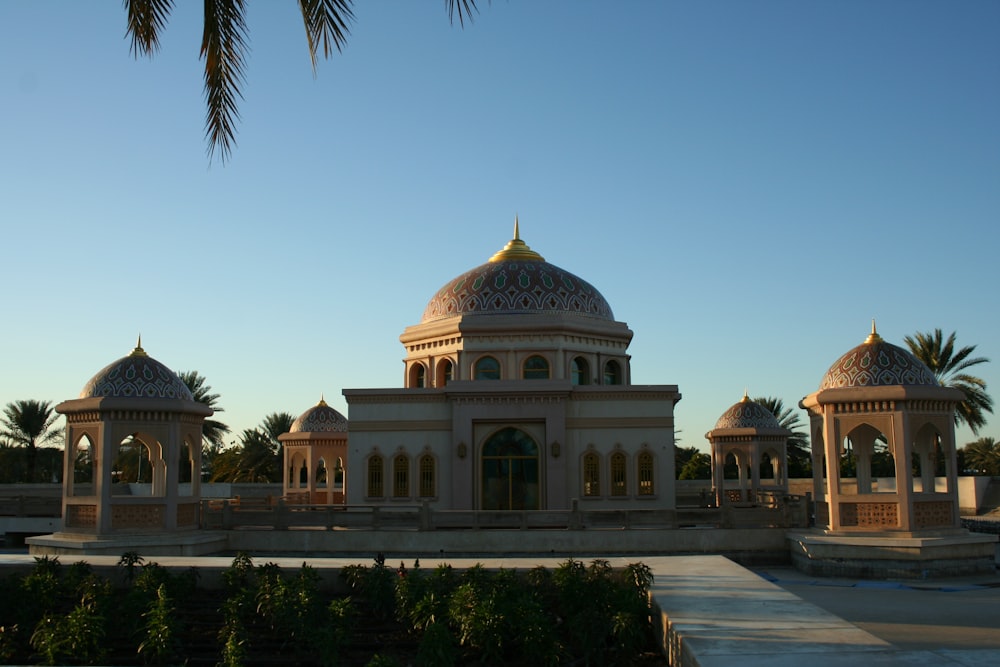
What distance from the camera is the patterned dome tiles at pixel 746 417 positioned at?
33938 mm

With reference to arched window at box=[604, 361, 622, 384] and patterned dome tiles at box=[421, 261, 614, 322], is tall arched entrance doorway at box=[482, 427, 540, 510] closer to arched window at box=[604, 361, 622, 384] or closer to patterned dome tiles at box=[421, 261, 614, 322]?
patterned dome tiles at box=[421, 261, 614, 322]

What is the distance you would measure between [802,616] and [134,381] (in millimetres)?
16981

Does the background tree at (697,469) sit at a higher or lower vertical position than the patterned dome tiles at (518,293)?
lower

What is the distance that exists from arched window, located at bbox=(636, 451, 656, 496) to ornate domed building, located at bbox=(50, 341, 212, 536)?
11.3m

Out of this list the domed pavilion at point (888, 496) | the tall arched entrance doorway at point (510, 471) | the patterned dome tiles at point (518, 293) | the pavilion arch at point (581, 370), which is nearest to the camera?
the domed pavilion at point (888, 496)

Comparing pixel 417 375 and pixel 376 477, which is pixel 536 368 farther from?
pixel 376 477

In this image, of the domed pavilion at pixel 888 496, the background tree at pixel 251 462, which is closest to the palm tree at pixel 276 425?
the background tree at pixel 251 462

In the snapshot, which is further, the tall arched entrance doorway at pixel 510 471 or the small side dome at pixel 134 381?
the tall arched entrance doorway at pixel 510 471

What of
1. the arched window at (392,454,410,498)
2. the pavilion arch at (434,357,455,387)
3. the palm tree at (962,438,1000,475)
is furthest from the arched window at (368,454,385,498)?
the palm tree at (962,438,1000,475)

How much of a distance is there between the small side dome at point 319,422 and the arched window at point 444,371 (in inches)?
202

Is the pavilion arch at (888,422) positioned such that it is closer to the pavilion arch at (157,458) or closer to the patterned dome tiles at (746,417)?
the patterned dome tiles at (746,417)

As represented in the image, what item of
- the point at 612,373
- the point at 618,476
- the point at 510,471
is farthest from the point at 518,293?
the point at 618,476

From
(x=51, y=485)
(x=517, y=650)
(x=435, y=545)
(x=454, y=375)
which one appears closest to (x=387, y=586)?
(x=517, y=650)

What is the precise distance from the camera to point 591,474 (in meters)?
26.7
